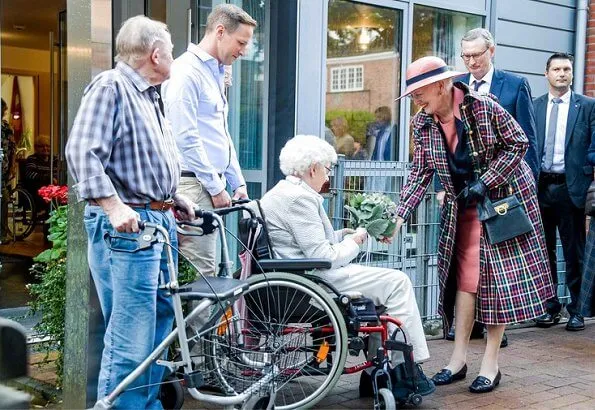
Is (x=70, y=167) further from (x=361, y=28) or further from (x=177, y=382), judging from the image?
(x=361, y=28)

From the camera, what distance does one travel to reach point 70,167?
3.67 meters

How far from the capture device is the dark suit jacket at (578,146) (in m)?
6.64

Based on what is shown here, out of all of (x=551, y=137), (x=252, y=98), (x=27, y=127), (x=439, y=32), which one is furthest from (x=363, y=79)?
(x=27, y=127)

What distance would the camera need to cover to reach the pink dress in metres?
4.95

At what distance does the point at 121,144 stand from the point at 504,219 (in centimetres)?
225

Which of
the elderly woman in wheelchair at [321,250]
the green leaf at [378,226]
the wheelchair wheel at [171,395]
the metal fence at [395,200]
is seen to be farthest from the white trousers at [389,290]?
the metal fence at [395,200]

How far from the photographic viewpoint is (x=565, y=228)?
685 cm

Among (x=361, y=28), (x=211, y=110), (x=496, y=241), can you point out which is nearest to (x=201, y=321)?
(x=211, y=110)

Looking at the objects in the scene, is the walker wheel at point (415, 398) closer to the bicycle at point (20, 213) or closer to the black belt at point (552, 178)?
the black belt at point (552, 178)

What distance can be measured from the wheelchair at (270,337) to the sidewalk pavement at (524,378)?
0.42m

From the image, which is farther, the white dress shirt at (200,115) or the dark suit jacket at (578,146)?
the dark suit jacket at (578,146)

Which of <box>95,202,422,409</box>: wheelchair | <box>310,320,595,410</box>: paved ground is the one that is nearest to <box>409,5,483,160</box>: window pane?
<box>310,320,595,410</box>: paved ground

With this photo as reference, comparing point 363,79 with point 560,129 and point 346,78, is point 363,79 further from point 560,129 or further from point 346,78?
point 560,129

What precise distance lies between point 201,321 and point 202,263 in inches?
30.9
